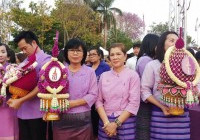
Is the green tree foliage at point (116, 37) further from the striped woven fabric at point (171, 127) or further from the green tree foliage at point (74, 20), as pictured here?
the striped woven fabric at point (171, 127)

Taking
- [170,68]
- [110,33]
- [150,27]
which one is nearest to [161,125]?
[170,68]

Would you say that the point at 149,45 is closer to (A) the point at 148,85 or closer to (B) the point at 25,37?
(A) the point at 148,85

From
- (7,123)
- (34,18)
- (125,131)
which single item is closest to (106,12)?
(34,18)

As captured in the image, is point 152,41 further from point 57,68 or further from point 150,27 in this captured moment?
point 150,27

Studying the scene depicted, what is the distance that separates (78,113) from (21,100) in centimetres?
61

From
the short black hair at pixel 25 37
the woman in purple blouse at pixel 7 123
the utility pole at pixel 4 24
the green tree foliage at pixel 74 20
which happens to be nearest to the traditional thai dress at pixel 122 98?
the short black hair at pixel 25 37

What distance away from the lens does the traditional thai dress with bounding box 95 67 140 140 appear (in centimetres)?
324

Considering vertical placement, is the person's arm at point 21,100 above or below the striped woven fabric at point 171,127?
above

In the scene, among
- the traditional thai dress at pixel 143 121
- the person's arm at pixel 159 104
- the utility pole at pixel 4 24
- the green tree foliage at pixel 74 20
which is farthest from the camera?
the green tree foliage at pixel 74 20

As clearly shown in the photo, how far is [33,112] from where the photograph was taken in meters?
3.58

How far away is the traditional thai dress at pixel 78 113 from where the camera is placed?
3307mm

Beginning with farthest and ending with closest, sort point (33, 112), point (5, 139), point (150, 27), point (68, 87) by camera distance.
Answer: point (150, 27)
point (5, 139)
point (33, 112)
point (68, 87)

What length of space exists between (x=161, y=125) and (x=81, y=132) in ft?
2.71

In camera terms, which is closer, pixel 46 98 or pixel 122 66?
pixel 46 98
